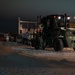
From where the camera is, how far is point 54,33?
98.5 ft

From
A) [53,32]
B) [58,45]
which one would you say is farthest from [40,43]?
[58,45]

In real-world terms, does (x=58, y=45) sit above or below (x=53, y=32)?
below

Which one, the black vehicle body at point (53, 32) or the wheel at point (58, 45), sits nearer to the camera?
the wheel at point (58, 45)

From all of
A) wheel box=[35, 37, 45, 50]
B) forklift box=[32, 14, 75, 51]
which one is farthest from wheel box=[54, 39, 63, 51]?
wheel box=[35, 37, 45, 50]

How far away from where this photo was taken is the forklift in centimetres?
2874

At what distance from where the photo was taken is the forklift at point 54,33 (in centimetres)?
2874

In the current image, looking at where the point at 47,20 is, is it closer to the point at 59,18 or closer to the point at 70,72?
the point at 59,18

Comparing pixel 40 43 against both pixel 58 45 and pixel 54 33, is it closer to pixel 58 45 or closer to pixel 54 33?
pixel 54 33

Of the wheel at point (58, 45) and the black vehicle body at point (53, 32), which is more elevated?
the black vehicle body at point (53, 32)

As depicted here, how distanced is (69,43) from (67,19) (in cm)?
288

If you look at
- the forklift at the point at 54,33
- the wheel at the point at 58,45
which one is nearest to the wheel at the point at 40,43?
the forklift at the point at 54,33

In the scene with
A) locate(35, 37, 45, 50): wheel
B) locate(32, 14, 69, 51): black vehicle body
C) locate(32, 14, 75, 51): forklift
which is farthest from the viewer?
locate(35, 37, 45, 50): wheel

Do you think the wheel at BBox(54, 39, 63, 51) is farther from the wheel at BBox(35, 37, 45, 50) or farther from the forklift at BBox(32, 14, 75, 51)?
the wheel at BBox(35, 37, 45, 50)

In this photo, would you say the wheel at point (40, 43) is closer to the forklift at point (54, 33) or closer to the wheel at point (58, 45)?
the forklift at point (54, 33)
